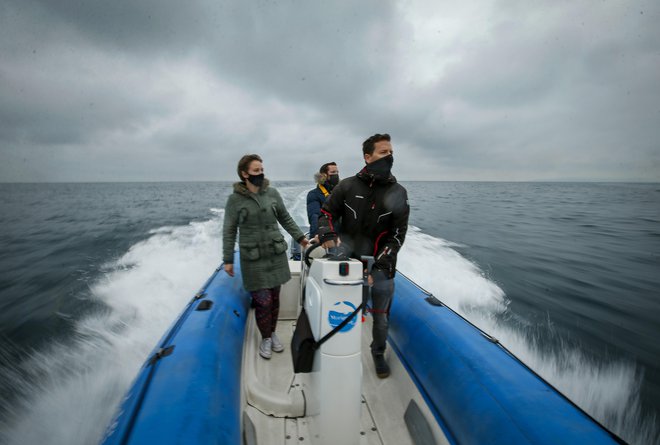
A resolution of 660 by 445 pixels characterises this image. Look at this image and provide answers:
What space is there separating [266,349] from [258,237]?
972 mm

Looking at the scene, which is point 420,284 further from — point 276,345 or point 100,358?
point 100,358

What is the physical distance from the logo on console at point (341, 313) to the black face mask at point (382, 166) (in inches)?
29.2

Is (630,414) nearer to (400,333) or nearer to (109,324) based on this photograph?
(400,333)

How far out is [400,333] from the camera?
216cm

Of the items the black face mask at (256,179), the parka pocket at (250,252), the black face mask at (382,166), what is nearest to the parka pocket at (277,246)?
the parka pocket at (250,252)

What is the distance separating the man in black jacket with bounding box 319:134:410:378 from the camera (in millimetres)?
1535

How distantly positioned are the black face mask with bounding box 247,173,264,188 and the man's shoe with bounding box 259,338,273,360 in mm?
1291

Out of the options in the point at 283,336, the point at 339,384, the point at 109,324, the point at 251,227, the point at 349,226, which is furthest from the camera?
the point at 109,324

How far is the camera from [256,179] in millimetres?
1930

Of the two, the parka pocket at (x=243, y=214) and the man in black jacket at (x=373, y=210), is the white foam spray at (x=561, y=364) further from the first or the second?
the parka pocket at (x=243, y=214)

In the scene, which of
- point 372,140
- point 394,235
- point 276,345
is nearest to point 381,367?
point 276,345

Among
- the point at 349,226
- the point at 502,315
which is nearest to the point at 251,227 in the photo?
the point at 349,226

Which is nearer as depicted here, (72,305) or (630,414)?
(630,414)

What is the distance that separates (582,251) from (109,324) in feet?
32.7
